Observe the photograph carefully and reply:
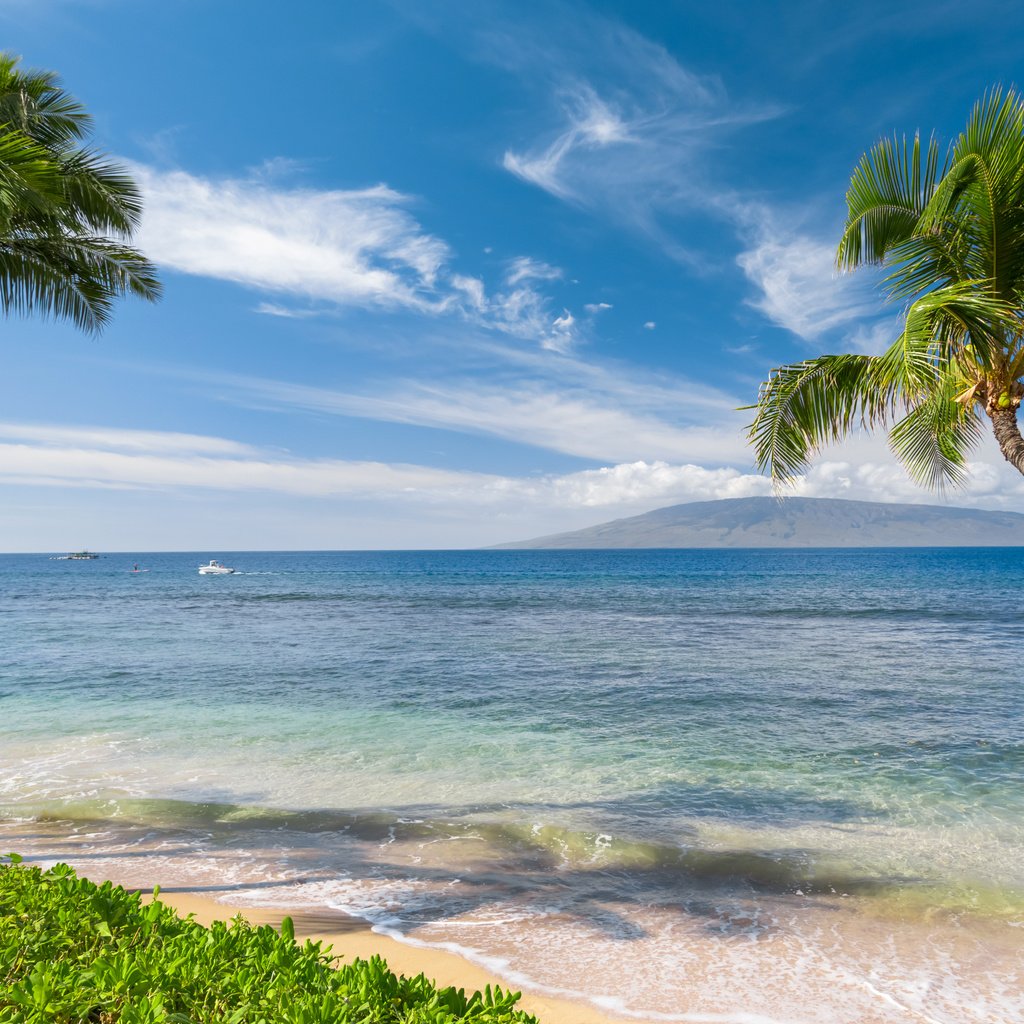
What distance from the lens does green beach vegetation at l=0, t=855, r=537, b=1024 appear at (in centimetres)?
285

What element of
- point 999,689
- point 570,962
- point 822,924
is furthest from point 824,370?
point 999,689

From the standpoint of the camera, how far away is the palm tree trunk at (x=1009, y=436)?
6262mm

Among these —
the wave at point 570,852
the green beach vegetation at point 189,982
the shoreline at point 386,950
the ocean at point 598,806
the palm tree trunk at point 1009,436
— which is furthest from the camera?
the wave at point 570,852

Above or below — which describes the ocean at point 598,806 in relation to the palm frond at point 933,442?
below

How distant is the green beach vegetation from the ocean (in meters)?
3.03

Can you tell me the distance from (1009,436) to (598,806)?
7.55 m

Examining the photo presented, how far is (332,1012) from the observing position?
9.18 ft

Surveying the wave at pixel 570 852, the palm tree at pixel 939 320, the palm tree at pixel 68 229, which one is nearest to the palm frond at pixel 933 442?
the palm tree at pixel 939 320

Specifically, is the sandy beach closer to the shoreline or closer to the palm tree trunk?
the shoreline

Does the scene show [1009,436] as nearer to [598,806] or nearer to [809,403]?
[809,403]

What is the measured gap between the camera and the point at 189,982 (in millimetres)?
3094

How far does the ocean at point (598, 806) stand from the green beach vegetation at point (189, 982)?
9.95 ft

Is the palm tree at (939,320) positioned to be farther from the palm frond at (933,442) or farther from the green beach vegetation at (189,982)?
the green beach vegetation at (189,982)

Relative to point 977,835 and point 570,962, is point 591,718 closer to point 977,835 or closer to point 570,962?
point 977,835
